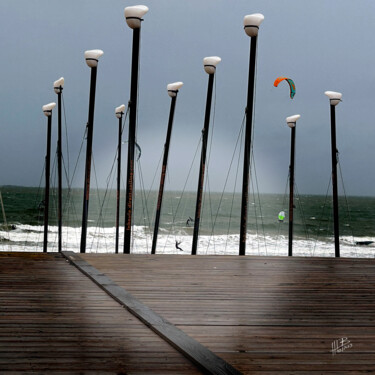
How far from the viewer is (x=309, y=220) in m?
52.9

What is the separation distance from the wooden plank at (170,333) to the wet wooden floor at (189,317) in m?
0.05

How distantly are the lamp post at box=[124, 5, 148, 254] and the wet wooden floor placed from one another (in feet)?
9.57

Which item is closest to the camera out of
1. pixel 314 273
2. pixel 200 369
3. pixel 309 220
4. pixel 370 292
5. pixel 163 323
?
pixel 200 369

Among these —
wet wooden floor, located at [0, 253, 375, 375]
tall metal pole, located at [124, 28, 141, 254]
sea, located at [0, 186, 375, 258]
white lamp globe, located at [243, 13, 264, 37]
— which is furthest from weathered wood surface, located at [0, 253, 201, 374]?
sea, located at [0, 186, 375, 258]

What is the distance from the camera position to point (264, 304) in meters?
5.31

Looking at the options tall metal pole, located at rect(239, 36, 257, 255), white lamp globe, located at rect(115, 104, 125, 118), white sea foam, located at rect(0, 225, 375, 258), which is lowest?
white sea foam, located at rect(0, 225, 375, 258)

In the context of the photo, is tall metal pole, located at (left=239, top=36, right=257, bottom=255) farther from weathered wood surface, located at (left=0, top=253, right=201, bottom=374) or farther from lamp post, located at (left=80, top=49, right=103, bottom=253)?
weathered wood surface, located at (left=0, top=253, right=201, bottom=374)

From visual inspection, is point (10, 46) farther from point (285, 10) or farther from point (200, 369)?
point (200, 369)

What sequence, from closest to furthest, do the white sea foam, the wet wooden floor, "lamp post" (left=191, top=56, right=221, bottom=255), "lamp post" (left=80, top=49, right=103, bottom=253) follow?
the wet wooden floor → "lamp post" (left=80, top=49, right=103, bottom=253) → "lamp post" (left=191, top=56, right=221, bottom=255) → the white sea foam

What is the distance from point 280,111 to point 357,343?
2628 inches

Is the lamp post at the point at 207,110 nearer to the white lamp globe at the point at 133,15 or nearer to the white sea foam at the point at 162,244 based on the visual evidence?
the white lamp globe at the point at 133,15

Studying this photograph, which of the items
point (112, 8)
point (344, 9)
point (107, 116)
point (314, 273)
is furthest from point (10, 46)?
point (314, 273)
